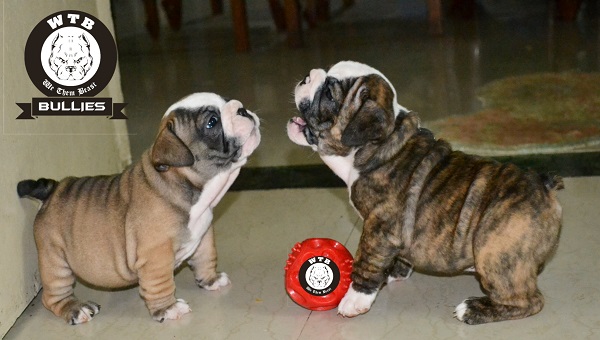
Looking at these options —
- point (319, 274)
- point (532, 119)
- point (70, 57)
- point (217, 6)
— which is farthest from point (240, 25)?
point (319, 274)

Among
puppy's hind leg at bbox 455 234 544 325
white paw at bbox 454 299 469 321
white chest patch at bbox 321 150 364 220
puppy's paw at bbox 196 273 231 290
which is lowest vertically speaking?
puppy's paw at bbox 196 273 231 290

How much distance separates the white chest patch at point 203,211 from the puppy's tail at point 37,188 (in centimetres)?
54

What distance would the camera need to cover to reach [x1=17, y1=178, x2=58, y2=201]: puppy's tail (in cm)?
303

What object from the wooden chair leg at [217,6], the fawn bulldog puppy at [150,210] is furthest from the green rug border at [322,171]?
the wooden chair leg at [217,6]

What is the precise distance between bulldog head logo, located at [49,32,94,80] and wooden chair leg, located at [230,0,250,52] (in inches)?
124

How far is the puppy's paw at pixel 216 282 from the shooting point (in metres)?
3.13

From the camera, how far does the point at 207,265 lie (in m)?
3.10

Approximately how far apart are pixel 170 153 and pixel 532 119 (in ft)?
8.67

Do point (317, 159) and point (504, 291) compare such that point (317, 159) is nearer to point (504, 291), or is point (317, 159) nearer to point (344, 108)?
point (344, 108)

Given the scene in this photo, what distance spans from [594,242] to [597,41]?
3455mm

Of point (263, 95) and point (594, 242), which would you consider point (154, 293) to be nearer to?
point (594, 242)

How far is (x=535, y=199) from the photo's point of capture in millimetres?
2598

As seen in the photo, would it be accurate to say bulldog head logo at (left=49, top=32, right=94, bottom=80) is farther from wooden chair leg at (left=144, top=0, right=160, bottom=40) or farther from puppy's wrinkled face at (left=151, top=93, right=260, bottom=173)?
wooden chair leg at (left=144, top=0, right=160, bottom=40)

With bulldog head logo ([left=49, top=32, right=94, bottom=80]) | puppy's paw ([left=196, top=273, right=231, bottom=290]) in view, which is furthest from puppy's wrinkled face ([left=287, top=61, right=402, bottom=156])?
bulldog head logo ([left=49, top=32, right=94, bottom=80])
